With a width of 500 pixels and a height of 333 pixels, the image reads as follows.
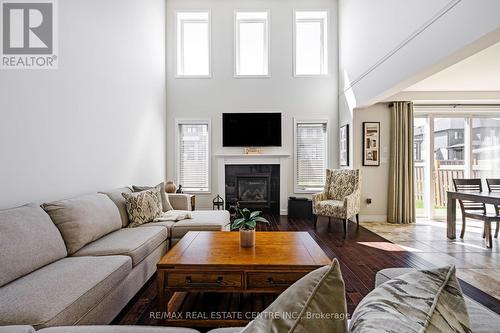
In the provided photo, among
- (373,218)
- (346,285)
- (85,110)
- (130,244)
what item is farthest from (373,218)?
(85,110)

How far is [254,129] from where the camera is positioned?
5.75 metres

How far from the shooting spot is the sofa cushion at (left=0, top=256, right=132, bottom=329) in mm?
1202

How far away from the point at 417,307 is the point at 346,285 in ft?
7.18

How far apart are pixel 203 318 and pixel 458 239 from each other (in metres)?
4.09

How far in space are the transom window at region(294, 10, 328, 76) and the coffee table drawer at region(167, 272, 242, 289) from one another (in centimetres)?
531

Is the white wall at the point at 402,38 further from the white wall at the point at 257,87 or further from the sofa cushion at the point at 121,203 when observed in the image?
the sofa cushion at the point at 121,203

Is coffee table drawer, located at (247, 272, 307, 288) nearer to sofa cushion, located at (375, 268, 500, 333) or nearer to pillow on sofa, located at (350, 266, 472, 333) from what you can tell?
sofa cushion, located at (375, 268, 500, 333)

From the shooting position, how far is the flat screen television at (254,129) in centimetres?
576

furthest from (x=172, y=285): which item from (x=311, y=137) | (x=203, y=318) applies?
(x=311, y=137)

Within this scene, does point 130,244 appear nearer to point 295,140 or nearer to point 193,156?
point 193,156

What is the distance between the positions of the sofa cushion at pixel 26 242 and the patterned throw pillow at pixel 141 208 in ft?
3.37

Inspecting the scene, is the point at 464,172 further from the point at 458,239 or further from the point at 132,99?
the point at 132,99

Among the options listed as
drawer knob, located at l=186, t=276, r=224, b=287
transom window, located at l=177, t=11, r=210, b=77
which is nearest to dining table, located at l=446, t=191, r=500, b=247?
drawer knob, located at l=186, t=276, r=224, b=287

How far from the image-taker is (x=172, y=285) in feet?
5.69
